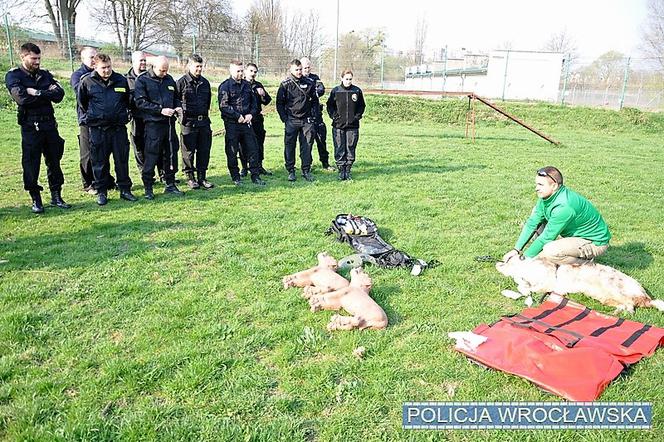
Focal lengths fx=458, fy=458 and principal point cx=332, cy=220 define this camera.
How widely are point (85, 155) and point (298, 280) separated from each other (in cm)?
468

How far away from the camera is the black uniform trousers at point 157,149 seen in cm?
679

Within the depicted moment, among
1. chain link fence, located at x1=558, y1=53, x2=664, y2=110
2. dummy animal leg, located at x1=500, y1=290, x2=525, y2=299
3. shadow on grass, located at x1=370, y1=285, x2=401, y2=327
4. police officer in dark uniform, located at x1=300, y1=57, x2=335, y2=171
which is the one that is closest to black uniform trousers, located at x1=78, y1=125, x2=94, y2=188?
police officer in dark uniform, located at x1=300, y1=57, x2=335, y2=171

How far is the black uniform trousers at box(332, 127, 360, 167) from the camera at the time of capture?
27.4ft

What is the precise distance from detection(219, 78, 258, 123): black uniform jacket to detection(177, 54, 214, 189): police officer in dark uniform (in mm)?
241

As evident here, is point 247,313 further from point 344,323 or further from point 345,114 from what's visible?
point 345,114

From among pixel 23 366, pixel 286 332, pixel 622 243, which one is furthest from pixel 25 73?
pixel 622 243

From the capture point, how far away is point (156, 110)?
261 inches

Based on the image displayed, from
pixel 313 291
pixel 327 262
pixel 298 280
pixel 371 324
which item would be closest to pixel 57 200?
pixel 298 280

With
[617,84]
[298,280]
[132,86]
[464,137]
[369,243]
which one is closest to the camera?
[298,280]

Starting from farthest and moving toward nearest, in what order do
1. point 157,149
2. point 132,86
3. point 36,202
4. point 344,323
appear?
1. point 132,86
2. point 157,149
3. point 36,202
4. point 344,323

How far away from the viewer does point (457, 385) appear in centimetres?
292

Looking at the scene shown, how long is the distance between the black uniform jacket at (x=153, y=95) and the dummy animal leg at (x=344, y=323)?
468 cm

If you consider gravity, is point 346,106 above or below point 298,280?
above

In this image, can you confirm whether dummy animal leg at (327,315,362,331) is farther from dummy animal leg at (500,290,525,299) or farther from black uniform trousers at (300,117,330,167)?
black uniform trousers at (300,117,330,167)
